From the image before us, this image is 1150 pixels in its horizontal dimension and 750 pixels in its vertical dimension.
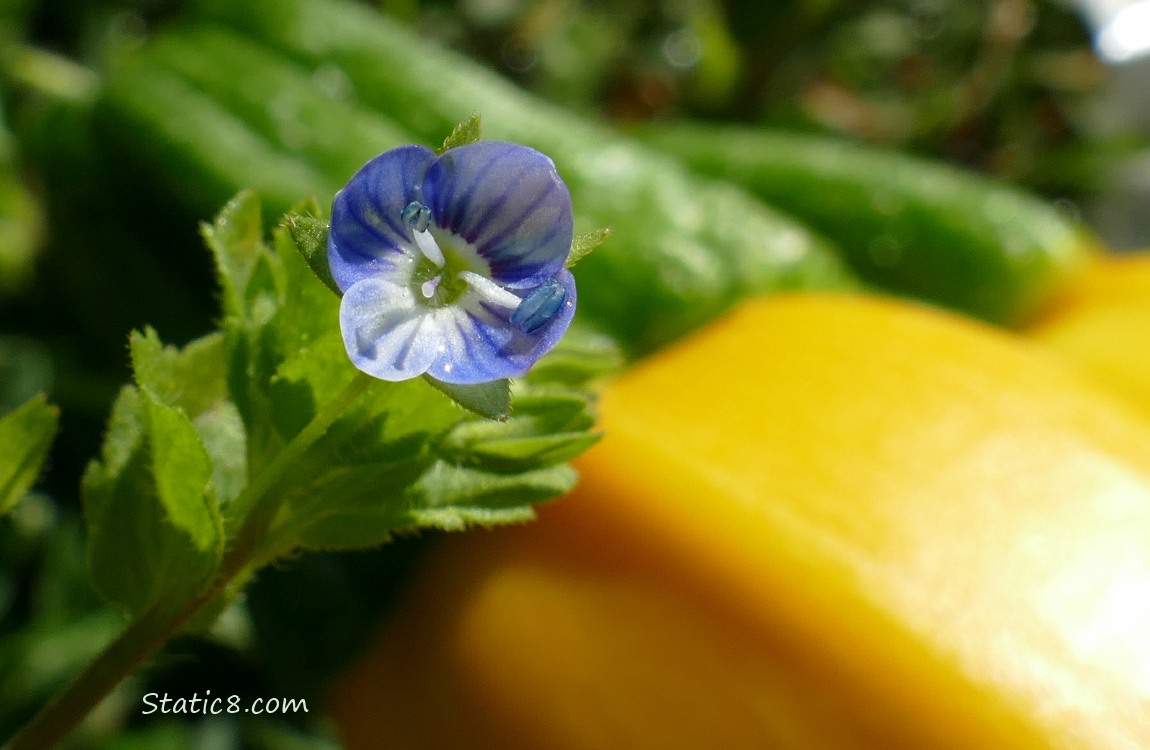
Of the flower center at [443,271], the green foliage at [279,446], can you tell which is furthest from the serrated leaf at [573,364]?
the flower center at [443,271]

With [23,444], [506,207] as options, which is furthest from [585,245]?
[23,444]

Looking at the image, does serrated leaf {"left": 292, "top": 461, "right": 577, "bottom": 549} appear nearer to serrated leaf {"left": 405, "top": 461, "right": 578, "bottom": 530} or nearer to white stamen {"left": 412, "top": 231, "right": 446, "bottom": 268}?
Result: serrated leaf {"left": 405, "top": 461, "right": 578, "bottom": 530}

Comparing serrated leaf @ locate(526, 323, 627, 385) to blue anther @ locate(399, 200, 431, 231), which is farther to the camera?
serrated leaf @ locate(526, 323, 627, 385)

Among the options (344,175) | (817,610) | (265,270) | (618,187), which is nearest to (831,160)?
(618,187)

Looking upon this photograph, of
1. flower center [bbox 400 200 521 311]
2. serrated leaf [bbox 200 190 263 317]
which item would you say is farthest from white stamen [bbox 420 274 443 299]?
serrated leaf [bbox 200 190 263 317]

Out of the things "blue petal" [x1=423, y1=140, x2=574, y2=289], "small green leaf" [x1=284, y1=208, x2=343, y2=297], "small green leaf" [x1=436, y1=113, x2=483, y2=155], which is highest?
"small green leaf" [x1=436, y1=113, x2=483, y2=155]

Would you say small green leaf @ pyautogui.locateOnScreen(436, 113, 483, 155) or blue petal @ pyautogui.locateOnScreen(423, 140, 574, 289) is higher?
small green leaf @ pyautogui.locateOnScreen(436, 113, 483, 155)
